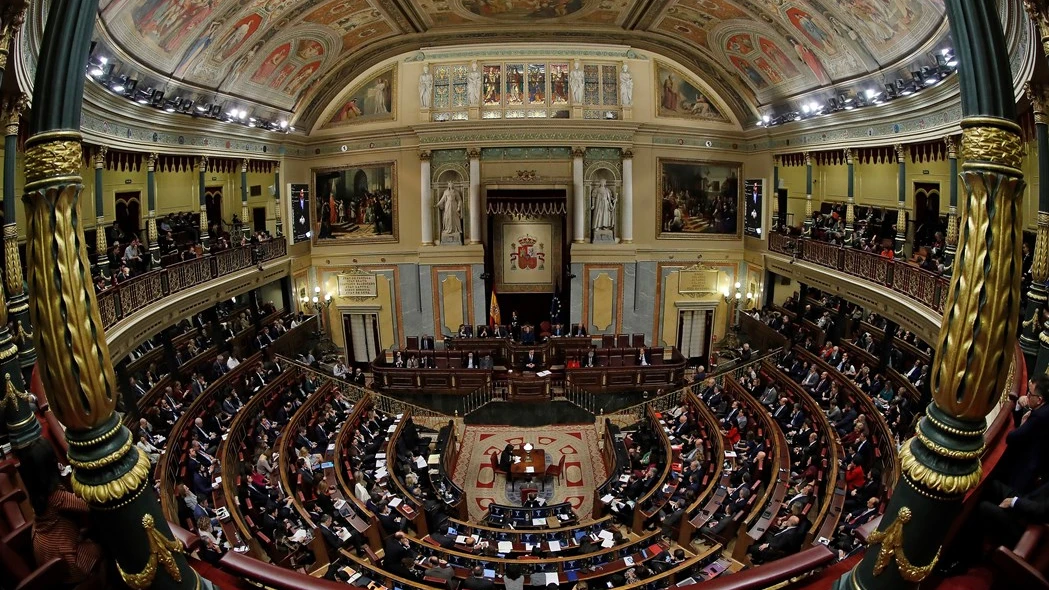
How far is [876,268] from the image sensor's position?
1417 centimetres

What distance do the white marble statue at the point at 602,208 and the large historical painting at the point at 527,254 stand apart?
4.51ft

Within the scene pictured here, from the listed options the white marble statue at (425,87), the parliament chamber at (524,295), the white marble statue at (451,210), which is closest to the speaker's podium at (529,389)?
the parliament chamber at (524,295)

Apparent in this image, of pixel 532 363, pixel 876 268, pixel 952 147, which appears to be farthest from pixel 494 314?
pixel 952 147

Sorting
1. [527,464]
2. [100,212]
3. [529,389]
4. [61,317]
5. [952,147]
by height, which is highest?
[952,147]

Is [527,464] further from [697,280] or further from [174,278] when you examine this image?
[697,280]

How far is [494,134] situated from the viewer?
810 inches

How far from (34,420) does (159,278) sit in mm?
9522

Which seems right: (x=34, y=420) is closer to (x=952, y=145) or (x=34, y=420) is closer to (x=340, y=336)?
(x=952, y=145)

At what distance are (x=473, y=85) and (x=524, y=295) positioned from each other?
776cm

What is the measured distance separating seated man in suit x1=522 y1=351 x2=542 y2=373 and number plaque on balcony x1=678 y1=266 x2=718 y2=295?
652 cm

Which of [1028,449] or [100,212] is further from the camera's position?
[100,212]

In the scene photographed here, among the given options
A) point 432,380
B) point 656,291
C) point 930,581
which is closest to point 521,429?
point 432,380

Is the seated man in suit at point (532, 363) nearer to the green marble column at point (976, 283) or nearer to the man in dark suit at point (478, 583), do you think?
the man in dark suit at point (478, 583)

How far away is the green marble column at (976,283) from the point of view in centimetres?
226
